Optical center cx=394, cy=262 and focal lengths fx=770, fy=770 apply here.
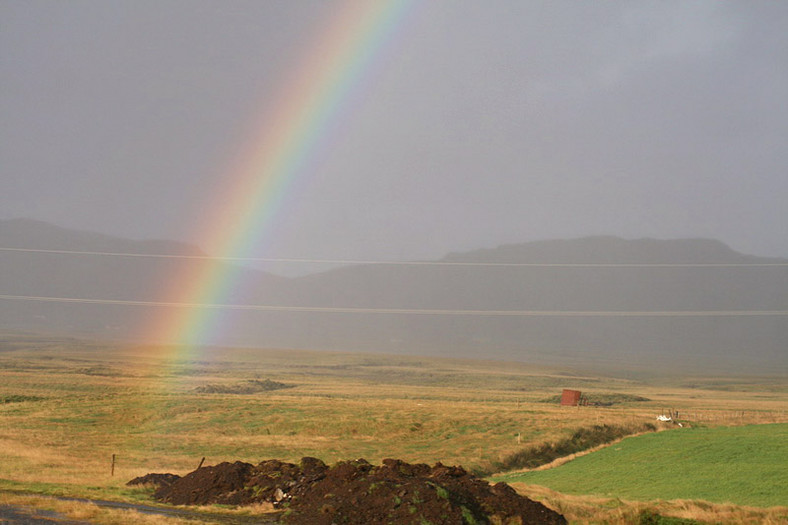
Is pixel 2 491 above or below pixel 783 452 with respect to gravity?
below

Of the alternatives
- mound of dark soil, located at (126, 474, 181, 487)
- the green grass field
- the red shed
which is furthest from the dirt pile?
the red shed

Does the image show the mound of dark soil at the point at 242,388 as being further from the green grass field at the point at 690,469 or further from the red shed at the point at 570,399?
the green grass field at the point at 690,469

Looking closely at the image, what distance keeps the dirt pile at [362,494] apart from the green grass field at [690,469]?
770 cm

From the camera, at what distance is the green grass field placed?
2955cm

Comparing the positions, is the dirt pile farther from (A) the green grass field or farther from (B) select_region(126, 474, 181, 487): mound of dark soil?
(A) the green grass field

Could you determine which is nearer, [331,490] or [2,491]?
[331,490]

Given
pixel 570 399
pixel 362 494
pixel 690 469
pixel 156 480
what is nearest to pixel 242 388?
pixel 570 399

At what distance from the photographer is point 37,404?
77.8 m

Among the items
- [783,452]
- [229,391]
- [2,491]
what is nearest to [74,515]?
[2,491]

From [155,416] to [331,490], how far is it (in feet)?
164

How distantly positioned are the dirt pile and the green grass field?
7.70 m

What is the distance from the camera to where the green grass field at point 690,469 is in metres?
29.5

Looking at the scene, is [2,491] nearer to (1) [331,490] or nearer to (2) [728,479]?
(1) [331,490]

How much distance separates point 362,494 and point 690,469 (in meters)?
17.1
